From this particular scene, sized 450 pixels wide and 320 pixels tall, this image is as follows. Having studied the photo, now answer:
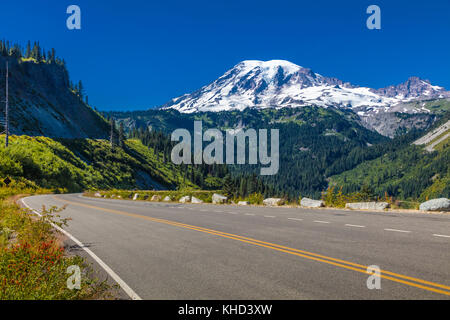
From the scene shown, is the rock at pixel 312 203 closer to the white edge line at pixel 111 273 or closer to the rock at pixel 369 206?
the rock at pixel 369 206

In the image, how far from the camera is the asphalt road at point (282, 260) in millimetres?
5176

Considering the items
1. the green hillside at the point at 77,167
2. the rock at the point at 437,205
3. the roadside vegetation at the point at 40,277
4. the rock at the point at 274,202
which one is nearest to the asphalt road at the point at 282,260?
the roadside vegetation at the point at 40,277

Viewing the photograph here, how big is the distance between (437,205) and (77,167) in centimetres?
8187

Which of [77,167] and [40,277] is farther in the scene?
[77,167]

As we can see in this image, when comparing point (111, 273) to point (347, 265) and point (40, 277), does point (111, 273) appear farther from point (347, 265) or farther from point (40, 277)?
point (347, 265)

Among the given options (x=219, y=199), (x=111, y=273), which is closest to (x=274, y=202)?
(x=219, y=199)

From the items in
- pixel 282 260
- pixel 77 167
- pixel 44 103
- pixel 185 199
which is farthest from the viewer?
pixel 44 103

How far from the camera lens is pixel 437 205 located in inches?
643

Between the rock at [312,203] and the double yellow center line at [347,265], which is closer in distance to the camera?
the double yellow center line at [347,265]

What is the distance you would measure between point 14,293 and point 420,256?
765 centimetres

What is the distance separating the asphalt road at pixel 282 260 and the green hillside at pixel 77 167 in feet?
147

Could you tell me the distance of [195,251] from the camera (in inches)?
331

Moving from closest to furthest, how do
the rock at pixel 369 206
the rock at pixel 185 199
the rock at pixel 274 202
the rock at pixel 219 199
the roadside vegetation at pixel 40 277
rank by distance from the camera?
the roadside vegetation at pixel 40 277
the rock at pixel 369 206
the rock at pixel 274 202
the rock at pixel 219 199
the rock at pixel 185 199

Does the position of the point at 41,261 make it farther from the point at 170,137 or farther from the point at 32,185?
the point at 170,137
